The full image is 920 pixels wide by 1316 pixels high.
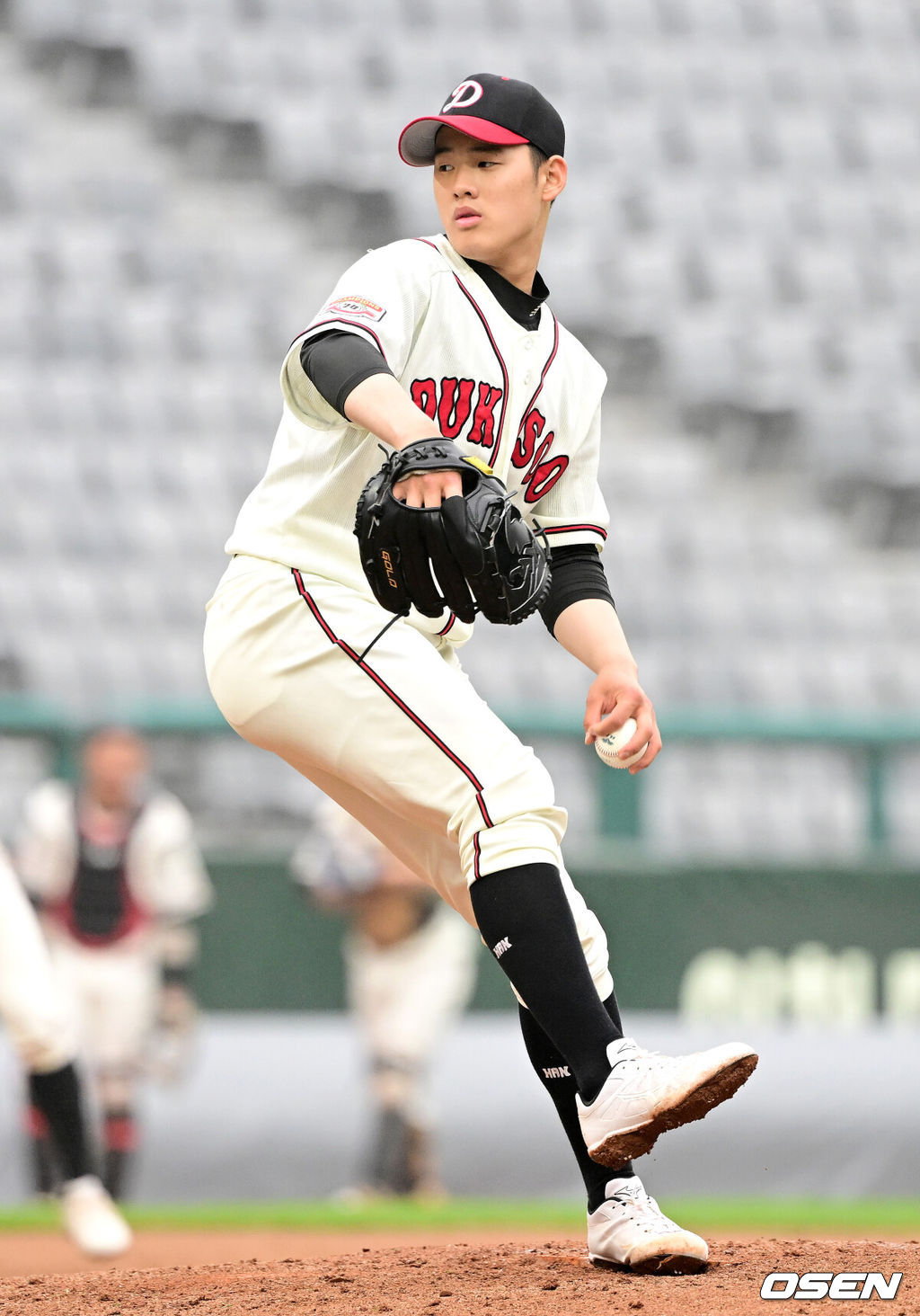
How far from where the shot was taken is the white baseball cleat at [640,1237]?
2.55 m

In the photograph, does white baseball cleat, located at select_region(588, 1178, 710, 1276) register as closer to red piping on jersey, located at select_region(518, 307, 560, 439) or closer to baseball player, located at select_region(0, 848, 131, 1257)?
red piping on jersey, located at select_region(518, 307, 560, 439)

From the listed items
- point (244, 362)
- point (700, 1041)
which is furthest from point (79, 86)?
point (700, 1041)

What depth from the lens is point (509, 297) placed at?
8.50ft

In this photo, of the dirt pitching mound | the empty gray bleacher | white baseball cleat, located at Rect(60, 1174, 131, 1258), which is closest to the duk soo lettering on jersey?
the dirt pitching mound

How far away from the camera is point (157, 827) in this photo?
6.09m

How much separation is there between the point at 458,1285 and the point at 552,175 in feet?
5.54

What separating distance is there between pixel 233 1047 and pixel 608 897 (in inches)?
59.3

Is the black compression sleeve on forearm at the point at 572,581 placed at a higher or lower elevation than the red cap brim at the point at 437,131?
lower

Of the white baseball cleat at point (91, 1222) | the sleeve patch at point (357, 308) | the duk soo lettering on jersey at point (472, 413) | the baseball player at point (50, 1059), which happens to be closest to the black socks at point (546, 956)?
the duk soo lettering on jersey at point (472, 413)

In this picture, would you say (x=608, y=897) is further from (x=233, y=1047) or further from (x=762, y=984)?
(x=233, y=1047)

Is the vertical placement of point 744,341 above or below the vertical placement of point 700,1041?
above

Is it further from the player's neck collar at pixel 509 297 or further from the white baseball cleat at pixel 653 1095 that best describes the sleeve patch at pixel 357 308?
the white baseball cleat at pixel 653 1095

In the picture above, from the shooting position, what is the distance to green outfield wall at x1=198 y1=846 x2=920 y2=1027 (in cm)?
635

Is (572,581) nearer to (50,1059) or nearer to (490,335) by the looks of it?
(490,335)
